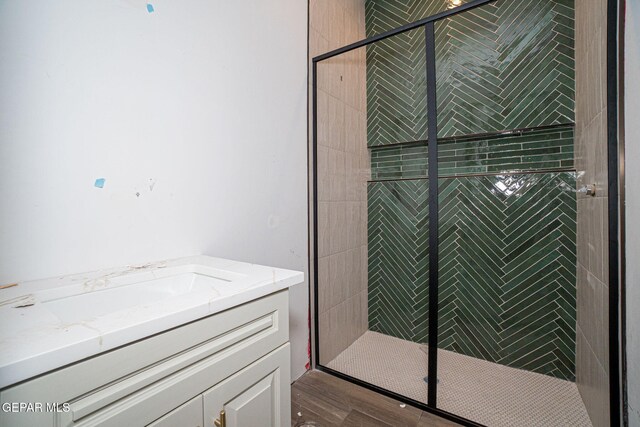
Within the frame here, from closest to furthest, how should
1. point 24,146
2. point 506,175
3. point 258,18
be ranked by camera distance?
point 24,146, point 258,18, point 506,175

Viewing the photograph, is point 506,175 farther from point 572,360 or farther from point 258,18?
point 258,18

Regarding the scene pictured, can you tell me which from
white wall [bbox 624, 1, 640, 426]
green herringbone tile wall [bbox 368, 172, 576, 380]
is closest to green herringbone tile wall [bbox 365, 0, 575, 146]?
green herringbone tile wall [bbox 368, 172, 576, 380]

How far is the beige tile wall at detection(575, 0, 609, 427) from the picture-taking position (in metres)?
1.15

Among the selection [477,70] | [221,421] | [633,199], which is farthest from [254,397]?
[477,70]

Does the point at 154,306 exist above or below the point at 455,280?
above

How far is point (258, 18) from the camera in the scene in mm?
1438

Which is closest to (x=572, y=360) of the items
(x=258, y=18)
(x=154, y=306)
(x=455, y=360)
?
(x=455, y=360)

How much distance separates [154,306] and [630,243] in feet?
4.60

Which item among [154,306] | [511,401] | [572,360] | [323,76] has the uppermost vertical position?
[323,76]

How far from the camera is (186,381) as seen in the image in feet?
2.02

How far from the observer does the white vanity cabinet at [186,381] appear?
0.46m

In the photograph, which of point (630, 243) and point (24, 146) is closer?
point (24, 146)

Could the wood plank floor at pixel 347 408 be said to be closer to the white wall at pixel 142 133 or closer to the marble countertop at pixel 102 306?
the white wall at pixel 142 133

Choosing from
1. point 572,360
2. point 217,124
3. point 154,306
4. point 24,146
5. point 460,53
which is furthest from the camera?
point 460,53
